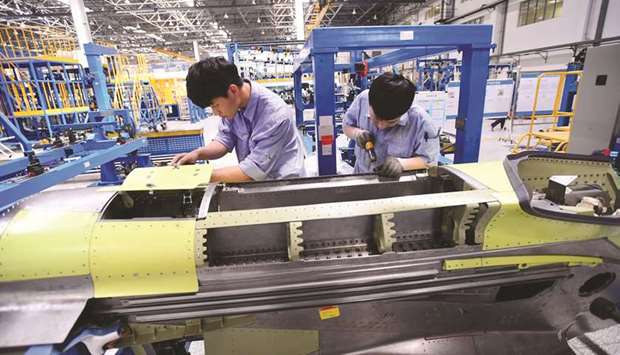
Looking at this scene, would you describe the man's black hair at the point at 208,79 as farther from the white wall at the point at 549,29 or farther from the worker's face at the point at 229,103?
the white wall at the point at 549,29

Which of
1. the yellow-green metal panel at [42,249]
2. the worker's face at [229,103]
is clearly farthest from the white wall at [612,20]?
the yellow-green metal panel at [42,249]

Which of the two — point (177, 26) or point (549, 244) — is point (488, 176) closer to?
point (549, 244)

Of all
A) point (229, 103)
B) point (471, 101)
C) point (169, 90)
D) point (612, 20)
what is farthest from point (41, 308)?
point (169, 90)

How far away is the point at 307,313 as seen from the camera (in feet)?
5.23

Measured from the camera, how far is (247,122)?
207 centimetres

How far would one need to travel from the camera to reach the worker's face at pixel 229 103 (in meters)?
1.77

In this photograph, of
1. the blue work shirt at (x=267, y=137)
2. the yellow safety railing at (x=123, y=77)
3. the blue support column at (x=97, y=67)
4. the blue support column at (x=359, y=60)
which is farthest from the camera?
the yellow safety railing at (x=123, y=77)

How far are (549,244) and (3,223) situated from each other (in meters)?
2.51

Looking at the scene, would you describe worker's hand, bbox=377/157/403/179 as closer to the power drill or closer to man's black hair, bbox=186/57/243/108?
the power drill

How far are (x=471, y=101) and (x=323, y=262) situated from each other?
6.19 ft

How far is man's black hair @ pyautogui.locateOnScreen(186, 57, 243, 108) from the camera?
163 centimetres

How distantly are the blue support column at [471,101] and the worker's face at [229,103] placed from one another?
1795 millimetres

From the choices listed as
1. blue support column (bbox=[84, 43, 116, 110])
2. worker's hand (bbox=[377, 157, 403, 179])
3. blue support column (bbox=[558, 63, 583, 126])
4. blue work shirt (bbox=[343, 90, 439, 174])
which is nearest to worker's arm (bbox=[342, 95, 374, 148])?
blue work shirt (bbox=[343, 90, 439, 174])

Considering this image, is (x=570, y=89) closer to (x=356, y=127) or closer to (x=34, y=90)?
(x=356, y=127)
